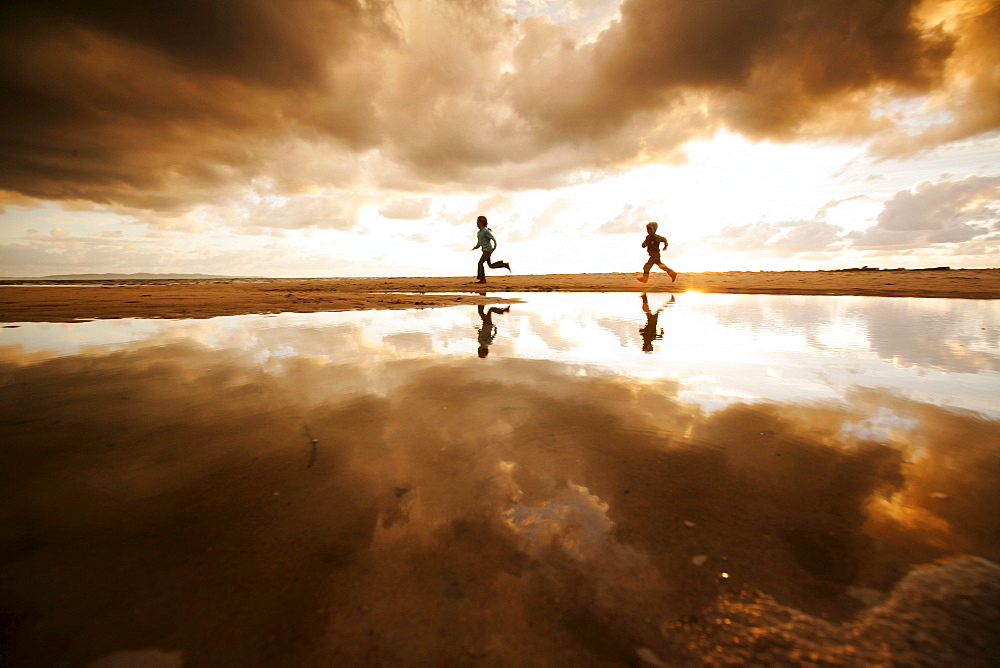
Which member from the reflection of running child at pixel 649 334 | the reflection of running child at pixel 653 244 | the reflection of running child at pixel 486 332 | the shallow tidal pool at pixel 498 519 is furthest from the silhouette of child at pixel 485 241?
the shallow tidal pool at pixel 498 519

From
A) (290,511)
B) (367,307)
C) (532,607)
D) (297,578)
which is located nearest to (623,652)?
(532,607)

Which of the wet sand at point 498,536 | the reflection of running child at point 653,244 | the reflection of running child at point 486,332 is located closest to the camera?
the wet sand at point 498,536

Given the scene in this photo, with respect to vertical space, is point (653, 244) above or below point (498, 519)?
above

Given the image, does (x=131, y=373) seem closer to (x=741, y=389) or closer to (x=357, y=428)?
(x=357, y=428)

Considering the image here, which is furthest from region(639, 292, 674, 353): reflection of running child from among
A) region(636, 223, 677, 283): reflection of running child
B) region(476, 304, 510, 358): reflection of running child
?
region(636, 223, 677, 283): reflection of running child

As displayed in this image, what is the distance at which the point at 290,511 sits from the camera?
5.49 feet

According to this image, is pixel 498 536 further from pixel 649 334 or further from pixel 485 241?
pixel 485 241

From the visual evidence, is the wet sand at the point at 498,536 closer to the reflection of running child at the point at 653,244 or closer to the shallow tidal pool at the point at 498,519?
the shallow tidal pool at the point at 498,519

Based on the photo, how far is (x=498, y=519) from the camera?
1.61m

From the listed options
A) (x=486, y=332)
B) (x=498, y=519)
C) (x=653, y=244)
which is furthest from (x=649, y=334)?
(x=653, y=244)

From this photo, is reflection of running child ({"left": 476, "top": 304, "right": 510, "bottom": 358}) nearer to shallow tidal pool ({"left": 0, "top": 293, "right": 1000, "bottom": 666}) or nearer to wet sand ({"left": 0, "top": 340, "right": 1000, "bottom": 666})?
shallow tidal pool ({"left": 0, "top": 293, "right": 1000, "bottom": 666})

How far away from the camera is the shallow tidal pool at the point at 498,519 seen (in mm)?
1109

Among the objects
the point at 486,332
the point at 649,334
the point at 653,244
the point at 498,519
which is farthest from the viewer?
the point at 653,244

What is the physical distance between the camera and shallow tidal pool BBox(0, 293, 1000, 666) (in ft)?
3.64
